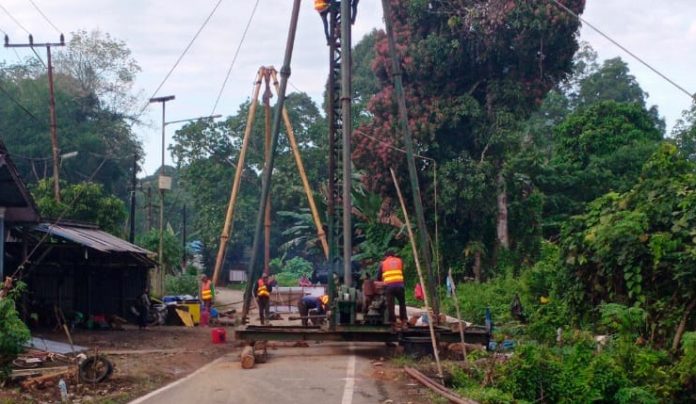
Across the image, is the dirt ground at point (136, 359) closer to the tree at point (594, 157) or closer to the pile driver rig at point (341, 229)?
the pile driver rig at point (341, 229)

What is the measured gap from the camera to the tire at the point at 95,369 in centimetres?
1386

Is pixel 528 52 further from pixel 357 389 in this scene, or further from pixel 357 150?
pixel 357 389

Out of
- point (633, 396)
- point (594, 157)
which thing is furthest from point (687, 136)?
point (633, 396)

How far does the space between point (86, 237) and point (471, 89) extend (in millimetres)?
17150

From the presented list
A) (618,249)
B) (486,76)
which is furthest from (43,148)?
(618,249)

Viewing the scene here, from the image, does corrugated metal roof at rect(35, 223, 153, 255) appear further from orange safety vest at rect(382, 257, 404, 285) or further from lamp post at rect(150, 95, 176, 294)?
lamp post at rect(150, 95, 176, 294)

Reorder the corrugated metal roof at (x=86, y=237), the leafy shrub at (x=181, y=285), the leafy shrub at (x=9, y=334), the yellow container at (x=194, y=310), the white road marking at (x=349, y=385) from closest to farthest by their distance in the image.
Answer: the white road marking at (x=349, y=385) < the leafy shrub at (x=9, y=334) < the corrugated metal roof at (x=86, y=237) < the yellow container at (x=194, y=310) < the leafy shrub at (x=181, y=285)

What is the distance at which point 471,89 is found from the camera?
34438 mm

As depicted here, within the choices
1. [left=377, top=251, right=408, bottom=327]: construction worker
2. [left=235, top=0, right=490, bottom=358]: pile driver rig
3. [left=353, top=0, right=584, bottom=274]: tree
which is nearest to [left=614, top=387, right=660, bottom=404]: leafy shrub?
[left=235, top=0, right=490, bottom=358]: pile driver rig

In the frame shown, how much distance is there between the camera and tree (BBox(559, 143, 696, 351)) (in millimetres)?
15195

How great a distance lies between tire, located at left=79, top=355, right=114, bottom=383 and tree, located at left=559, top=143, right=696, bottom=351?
9.34 meters

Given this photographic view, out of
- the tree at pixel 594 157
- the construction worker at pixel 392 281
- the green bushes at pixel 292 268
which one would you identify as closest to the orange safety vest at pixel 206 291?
the construction worker at pixel 392 281

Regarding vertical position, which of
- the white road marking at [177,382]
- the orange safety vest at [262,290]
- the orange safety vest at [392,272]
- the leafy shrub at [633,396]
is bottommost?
the leafy shrub at [633,396]

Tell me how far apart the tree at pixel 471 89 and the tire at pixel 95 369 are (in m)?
20.5
